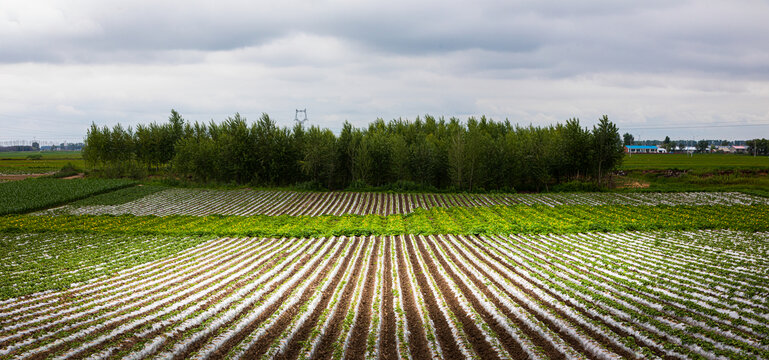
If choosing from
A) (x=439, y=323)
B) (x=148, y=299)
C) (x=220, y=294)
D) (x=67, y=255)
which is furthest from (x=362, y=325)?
(x=67, y=255)

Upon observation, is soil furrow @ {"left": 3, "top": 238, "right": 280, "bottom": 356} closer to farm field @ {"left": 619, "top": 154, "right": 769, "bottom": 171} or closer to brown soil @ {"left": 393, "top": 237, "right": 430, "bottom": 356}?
brown soil @ {"left": 393, "top": 237, "right": 430, "bottom": 356}

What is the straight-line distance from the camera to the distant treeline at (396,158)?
187 feet

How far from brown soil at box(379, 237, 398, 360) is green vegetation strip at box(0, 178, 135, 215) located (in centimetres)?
4181

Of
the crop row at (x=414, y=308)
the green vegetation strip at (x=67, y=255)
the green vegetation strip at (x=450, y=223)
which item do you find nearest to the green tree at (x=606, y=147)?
the green vegetation strip at (x=450, y=223)

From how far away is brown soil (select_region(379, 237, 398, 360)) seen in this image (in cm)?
1005

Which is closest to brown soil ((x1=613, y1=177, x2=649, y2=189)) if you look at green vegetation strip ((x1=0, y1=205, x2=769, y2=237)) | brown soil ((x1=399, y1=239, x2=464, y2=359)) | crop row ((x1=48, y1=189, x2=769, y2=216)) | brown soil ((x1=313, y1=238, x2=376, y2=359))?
crop row ((x1=48, y1=189, x2=769, y2=216))

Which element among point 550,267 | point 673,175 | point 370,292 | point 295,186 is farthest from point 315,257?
point 673,175

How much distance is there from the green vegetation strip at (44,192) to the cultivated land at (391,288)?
1344 centimetres

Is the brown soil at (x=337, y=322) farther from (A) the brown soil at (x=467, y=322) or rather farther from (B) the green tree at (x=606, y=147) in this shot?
(B) the green tree at (x=606, y=147)

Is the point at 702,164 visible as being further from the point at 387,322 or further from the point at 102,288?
the point at 102,288

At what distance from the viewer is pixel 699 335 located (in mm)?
10094

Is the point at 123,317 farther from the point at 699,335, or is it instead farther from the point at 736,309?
the point at 736,309

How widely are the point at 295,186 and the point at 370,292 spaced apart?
4696cm

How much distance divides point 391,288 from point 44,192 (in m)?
52.8
